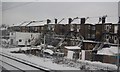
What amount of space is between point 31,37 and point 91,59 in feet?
54.6

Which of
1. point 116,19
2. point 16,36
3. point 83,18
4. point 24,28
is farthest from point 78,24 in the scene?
point 24,28

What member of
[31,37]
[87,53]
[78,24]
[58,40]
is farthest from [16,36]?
[87,53]

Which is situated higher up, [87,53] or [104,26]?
[104,26]

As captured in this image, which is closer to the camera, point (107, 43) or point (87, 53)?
point (87, 53)

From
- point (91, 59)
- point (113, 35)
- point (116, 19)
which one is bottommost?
point (91, 59)

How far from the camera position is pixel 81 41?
25.8 metres

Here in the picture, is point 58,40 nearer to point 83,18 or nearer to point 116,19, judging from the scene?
point 83,18

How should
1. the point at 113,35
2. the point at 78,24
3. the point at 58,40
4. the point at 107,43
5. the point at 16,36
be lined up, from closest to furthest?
the point at 107,43, the point at 113,35, the point at 58,40, the point at 78,24, the point at 16,36

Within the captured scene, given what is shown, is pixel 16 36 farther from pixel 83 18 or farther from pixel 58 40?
pixel 83 18

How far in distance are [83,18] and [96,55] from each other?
11671 mm

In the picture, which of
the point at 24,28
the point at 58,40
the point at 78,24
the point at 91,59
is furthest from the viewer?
the point at 24,28

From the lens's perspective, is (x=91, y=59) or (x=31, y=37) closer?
(x=91, y=59)

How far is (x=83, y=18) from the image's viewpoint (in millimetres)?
29500

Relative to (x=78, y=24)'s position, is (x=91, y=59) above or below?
below
